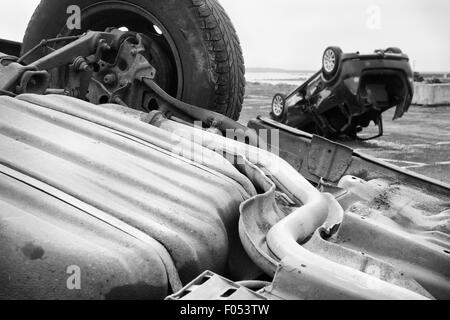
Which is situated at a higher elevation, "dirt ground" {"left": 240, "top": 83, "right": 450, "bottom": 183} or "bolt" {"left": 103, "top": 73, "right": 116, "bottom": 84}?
"bolt" {"left": 103, "top": 73, "right": 116, "bottom": 84}

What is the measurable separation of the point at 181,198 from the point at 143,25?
2.02m

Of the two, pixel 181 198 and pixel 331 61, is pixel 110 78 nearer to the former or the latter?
pixel 181 198

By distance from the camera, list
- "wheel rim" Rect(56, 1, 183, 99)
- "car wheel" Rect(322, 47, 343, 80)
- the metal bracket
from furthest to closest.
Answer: "car wheel" Rect(322, 47, 343, 80), "wheel rim" Rect(56, 1, 183, 99), the metal bracket

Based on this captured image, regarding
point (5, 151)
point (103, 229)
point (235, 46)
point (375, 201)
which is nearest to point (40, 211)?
point (103, 229)

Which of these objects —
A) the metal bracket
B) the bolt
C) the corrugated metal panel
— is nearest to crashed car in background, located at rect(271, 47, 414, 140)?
the metal bracket

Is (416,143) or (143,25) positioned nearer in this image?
(143,25)

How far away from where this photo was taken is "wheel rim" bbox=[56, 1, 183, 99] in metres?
3.20

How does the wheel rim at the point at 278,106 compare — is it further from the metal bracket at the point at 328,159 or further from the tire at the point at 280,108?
the metal bracket at the point at 328,159

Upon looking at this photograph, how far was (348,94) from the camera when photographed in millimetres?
6730

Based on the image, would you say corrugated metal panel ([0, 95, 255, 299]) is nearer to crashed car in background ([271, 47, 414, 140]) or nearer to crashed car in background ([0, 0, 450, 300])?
crashed car in background ([0, 0, 450, 300])

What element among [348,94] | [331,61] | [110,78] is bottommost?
[348,94]

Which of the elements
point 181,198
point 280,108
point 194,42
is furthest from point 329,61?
point 181,198

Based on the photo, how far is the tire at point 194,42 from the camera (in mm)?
3121

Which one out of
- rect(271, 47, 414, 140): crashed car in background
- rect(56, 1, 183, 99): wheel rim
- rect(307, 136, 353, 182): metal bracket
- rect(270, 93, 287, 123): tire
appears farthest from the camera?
rect(270, 93, 287, 123): tire
